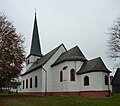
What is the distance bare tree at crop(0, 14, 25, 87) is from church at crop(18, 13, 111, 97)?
9124mm

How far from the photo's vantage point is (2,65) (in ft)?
102

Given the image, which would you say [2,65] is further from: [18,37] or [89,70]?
[89,70]

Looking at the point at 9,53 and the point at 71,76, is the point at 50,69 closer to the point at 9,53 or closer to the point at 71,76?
the point at 71,76

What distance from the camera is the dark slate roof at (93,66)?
3444 cm

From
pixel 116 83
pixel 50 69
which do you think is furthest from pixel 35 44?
pixel 116 83

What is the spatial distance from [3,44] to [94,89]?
16.5 m

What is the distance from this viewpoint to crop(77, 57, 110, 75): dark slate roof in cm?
3444

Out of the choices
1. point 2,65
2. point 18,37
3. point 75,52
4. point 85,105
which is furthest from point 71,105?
point 75,52

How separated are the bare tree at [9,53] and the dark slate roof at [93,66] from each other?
35.5 ft

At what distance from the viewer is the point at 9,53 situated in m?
31.6

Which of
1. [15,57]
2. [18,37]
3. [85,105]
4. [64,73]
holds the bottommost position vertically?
[85,105]

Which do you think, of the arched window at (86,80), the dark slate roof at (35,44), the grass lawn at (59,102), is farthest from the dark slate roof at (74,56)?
the dark slate roof at (35,44)

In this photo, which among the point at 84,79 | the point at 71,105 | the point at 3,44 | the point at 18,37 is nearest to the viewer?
the point at 71,105

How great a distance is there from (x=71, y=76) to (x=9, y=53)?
12.1m
